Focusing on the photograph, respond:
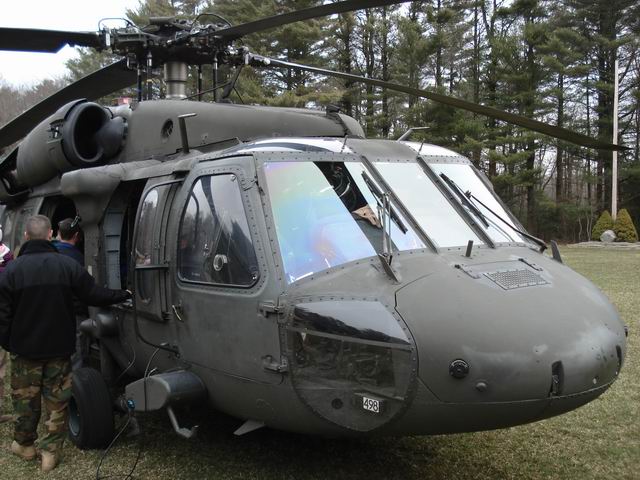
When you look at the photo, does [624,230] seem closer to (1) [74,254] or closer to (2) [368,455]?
(2) [368,455]

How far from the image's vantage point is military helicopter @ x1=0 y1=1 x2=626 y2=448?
2803mm

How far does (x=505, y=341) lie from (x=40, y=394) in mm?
3409

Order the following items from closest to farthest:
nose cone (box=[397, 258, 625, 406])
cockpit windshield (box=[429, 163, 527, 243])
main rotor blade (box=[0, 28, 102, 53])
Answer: nose cone (box=[397, 258, 625, 406]) → cockpit windshield (box=[429, 163, 527, 243]) → main rotor blade (box=[0, 28, 102, 53])

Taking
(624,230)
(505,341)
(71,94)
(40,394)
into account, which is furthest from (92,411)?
(624,230)

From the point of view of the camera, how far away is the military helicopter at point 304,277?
2.80 meters

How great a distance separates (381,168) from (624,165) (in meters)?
33.8

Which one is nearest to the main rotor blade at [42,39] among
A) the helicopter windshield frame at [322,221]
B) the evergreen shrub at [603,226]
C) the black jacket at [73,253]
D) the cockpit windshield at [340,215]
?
the black jacket at [73,253]

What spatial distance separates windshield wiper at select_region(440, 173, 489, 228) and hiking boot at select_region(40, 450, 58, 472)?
341 cm

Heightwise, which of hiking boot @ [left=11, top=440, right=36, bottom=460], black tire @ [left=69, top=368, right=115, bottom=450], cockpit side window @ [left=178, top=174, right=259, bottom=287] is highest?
cockpit side window @ [left=178, top=174, right=259, bottom=287]

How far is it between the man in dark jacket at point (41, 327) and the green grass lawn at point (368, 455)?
11.1 inches

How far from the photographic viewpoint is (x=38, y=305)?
4.10m

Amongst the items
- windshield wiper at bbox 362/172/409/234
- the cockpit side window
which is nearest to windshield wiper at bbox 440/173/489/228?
windshield wiper at bbox 362/172/409/234

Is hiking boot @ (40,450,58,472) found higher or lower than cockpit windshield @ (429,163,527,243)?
lower

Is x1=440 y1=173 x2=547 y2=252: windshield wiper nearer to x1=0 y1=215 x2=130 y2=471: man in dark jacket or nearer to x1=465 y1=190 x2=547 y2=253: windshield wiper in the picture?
x1=465 y1=190 x2=547 y2=253: windshield wiper
